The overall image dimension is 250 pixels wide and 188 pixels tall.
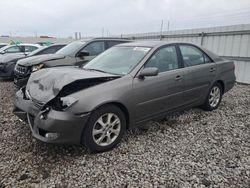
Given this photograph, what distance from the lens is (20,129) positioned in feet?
12.5

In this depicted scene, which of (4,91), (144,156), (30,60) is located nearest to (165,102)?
(144,156)

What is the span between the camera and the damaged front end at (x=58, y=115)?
2727mm

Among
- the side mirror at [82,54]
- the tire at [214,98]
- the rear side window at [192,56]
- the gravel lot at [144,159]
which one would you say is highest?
the rear side window at [192,56]

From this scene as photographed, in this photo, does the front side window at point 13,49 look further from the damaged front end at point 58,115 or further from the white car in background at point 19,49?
the damaged front end at point 58,115

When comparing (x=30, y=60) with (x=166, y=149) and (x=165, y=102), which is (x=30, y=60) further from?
(x=166, y=149)

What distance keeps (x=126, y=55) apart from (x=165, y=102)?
1051 millimetres

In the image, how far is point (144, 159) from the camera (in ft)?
9.64

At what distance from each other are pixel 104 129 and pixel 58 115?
668mm

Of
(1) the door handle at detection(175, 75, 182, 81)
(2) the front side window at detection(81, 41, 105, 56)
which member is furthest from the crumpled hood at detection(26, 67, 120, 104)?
(2) the front side window at detection(81, 41, 105, 56)

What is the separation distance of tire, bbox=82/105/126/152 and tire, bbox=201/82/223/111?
235cm

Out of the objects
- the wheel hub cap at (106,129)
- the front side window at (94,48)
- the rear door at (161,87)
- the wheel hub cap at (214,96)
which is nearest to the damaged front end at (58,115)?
the wheel hub cap at (106,129)

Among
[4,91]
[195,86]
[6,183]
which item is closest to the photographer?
[6,183]

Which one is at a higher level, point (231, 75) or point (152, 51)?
point (152, 51)

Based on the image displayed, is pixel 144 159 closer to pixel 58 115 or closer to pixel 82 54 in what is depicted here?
pixel 58 115
